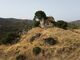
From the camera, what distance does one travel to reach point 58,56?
40656 mm

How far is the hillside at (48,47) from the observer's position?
41.1 m

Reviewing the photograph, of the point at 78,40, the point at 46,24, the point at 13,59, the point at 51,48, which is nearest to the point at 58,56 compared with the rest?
the point at 51,48

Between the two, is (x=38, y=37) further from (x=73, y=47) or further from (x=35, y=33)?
(x=73, y=47)

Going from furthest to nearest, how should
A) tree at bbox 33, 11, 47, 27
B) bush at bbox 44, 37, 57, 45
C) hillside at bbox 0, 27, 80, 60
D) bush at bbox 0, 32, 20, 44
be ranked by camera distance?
tree at bbox 33, 11, 47, 27, bush at bbox 0, 32, 20, 44, bush at bbox 44, 37, 57, 45, hillside at bbox 0, 27, 80, 60

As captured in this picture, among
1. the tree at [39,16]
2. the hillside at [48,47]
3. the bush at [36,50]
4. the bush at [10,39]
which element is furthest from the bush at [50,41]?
the tree at [39,16]

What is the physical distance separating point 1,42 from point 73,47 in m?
20.1

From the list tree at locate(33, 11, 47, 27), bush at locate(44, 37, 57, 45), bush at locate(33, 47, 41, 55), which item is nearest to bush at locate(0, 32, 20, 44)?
tree at locate(33, 11, 47, 27)

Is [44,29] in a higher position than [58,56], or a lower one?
higher

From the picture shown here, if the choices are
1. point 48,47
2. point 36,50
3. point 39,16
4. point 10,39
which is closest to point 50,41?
point 48,47

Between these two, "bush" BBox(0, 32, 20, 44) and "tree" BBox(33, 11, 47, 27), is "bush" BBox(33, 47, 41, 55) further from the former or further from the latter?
"tree" BBox(33, 11, 47, 27)

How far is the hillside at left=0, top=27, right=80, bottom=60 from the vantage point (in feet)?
135

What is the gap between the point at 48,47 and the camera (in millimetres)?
43938

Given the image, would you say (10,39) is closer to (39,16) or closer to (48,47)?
(39,16)

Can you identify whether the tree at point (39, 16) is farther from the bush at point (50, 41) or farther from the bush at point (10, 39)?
the bush at point (50, 41)
